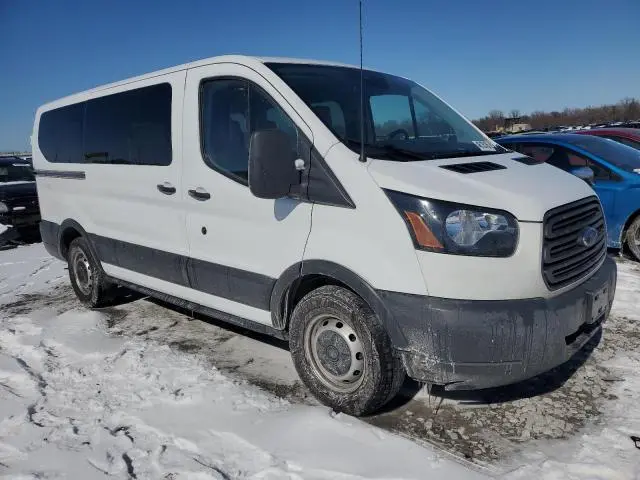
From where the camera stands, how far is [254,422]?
3.04m

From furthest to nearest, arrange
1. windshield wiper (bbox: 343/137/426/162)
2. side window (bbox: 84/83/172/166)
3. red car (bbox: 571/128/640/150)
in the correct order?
red car (bbox: 571/128/640/150), side window (bbox: 84/83/172/166), windshield wiper (bbox: 343/137/426/162)

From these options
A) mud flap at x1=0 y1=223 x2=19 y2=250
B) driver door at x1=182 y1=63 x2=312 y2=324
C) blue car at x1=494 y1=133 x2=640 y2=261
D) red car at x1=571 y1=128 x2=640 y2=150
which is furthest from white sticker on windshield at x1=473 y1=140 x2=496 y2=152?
mud flap at x1=0 y1=223 x2=19 y2=250

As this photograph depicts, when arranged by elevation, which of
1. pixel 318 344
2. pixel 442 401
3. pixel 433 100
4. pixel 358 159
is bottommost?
pixel 442 401

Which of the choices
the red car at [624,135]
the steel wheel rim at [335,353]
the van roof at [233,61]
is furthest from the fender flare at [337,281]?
the red car at [624,135]

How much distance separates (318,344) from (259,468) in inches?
32.8

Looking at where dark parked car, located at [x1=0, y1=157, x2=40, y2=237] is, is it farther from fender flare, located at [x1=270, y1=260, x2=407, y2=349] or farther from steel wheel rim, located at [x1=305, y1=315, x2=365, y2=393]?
steel wheel rim, located at [x1=305, y1=315, x2=365, y2=393]

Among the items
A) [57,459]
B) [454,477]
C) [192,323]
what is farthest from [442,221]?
[192,323]

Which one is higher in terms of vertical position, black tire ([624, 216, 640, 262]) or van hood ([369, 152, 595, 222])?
van hood ([369, 152, 595, 222])

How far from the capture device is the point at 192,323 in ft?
16.0

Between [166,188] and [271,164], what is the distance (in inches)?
56.0

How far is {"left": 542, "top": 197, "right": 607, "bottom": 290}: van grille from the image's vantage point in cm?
269

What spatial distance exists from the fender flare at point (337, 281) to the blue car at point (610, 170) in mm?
4535

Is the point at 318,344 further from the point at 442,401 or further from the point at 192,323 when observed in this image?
the point at 192,323

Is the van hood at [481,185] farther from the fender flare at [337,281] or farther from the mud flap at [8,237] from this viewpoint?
the mud flap at [8,237]
